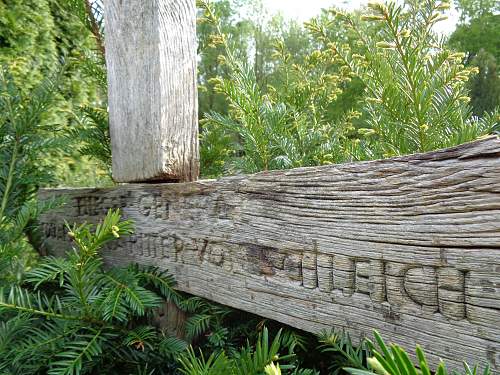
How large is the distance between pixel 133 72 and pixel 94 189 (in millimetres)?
450

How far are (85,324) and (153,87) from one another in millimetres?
677

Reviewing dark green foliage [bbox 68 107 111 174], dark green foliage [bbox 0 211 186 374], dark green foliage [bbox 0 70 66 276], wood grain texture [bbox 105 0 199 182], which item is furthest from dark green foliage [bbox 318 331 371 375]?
dark green foliage [bbox 68 107 111 174]

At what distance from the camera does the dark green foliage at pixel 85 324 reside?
910 millimetres

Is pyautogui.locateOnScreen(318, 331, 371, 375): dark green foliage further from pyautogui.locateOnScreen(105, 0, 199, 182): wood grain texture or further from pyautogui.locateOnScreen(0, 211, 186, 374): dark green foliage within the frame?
pyautogui.locateOnScreen(105, 0, 199, 182): wood grain texture

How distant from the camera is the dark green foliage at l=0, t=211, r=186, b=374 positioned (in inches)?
35.8

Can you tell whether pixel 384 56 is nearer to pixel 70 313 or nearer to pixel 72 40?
pixel 70 313

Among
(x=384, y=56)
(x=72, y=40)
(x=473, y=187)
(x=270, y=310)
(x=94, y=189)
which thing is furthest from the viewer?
(x=72, y=40)

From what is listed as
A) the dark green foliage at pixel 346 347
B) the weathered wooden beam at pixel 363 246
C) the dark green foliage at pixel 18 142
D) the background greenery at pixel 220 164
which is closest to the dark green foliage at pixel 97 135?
the background greenery at pixel 220 164

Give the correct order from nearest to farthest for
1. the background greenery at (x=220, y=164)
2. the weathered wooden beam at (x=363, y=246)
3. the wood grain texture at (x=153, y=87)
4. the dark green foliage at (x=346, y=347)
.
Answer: the weathered wooden beam at (x=363, y=246)
the dark green foliage at (x=346, y=347)
the background greenery at (x=220, y=164)
the wood grain texture at (x=153, y=87)

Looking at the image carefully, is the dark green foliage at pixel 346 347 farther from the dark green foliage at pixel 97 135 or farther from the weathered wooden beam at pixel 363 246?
the dark green foliage at pixel 97 135

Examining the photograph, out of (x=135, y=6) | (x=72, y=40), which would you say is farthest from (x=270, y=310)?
(x=72, y=40)

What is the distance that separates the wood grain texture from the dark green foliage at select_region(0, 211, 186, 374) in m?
0.34

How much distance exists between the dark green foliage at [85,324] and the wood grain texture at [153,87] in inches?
13.3

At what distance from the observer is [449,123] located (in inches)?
40.0
